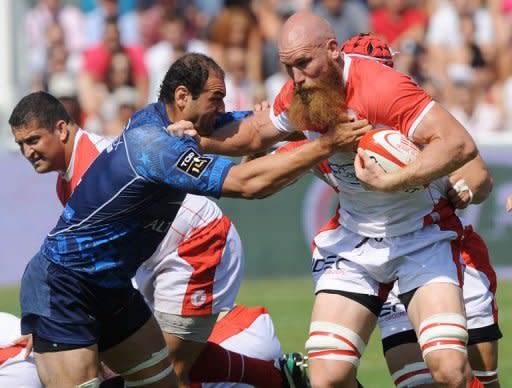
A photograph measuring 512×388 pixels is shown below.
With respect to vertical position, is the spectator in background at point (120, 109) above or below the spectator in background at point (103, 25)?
below

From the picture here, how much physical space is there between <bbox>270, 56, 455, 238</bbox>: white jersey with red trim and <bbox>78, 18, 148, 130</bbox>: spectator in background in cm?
919

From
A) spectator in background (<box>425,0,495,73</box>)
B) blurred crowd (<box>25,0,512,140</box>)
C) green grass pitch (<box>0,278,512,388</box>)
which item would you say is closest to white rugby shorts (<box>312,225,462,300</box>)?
green grass pitch (<box>0,278,512,388</box>)

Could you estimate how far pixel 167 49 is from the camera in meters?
16.5

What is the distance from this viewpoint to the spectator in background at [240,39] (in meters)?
16.2

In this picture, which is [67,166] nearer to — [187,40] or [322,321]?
[322,321]

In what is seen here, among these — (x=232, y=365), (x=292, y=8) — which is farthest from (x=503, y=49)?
(x=232, y=365)

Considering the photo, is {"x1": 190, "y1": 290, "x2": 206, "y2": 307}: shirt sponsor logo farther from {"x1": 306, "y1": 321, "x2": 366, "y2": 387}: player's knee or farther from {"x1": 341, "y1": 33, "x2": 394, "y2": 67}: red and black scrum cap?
{"x1": 341, "y1": 33, "x2": 394, "y2": 67}: red and black scrum cap

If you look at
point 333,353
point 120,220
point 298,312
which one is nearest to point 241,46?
point 298,312

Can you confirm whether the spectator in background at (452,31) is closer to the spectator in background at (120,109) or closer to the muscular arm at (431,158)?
the spectator in background at (120,109)

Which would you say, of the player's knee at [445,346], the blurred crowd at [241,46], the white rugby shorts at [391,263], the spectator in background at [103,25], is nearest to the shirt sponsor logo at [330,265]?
the white rugby shorts at [391,263]

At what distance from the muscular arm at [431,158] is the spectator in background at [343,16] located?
9.89m

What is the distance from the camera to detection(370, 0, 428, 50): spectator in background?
55.4 ft

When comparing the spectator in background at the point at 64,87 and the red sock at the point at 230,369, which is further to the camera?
the spectator in background at the point at 64,87

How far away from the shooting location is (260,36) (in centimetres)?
1641
